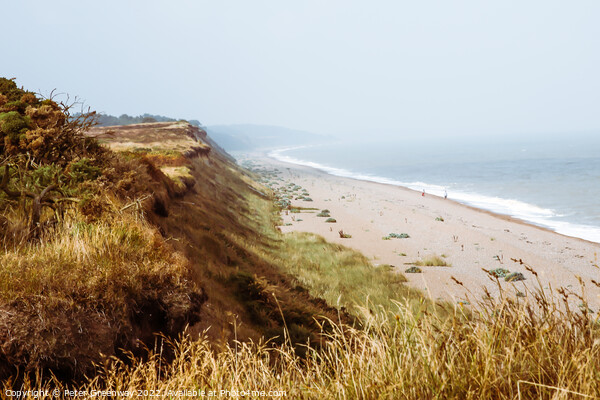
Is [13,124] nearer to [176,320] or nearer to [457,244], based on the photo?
[176,320]

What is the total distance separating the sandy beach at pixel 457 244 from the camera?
45.6 feet

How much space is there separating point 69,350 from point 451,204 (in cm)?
3989

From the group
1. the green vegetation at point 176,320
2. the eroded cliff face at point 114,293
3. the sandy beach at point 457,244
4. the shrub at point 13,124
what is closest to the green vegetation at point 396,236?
the sandy beach at point 457,244

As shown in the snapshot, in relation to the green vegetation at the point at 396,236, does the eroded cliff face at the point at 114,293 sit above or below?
above

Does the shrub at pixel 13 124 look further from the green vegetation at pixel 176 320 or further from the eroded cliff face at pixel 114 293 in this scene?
the eroded cliff face at pixel 114 293

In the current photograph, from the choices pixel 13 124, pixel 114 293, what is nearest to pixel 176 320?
pixel 114 293

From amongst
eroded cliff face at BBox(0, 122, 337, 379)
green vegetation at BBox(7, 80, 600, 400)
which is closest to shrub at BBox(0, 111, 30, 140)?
green vegetation at BBox(7, 80, 600, 400)

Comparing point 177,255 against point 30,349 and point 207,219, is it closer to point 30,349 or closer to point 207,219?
point 30,349

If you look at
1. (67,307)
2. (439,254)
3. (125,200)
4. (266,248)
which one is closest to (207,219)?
(266,248)

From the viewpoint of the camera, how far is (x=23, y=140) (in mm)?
6855

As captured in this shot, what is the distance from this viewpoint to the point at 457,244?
20609 millimetres

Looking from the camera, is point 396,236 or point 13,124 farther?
point 396,236

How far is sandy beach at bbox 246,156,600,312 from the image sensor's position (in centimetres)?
1389

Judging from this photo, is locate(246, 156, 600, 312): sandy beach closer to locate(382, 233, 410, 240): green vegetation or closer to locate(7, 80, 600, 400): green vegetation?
locate(382, 233, 410, 240): green vegetation
